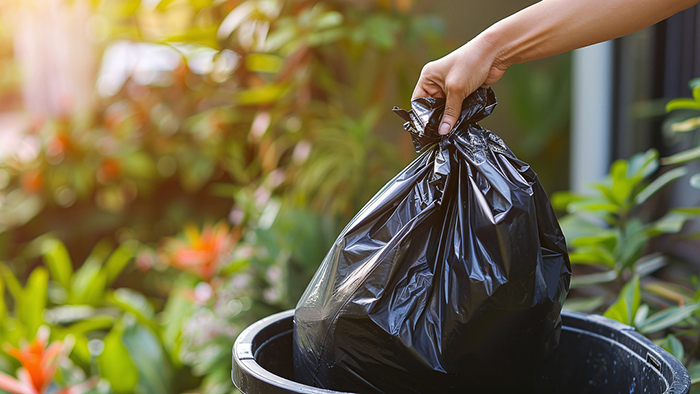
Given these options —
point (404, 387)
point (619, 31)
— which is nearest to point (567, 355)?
point (404, 387)

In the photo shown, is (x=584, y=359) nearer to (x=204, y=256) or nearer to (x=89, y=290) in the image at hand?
(x=204, y=256)

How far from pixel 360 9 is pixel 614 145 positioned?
3.90 feet

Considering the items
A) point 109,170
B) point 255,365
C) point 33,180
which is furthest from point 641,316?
point 33,180

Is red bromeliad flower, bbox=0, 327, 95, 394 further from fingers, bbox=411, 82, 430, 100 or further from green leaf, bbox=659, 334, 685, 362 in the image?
green leaf, bbox=659, 334, 685, 362

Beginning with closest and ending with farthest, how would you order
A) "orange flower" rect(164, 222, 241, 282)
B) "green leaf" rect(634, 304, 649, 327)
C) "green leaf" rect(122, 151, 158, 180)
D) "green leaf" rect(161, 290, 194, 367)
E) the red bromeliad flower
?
"green leaf" rect(634, 304, 649, 327)
the red bromeliad flower
"green leaf" rect(161, 290, 194, 367)
"orange flower" rect(164, 222, 241, 282)
"green leaf" rect(122, 151, 158, 180)

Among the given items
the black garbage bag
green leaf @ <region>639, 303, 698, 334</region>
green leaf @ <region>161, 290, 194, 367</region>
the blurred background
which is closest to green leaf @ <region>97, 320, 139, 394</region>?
the blurred background

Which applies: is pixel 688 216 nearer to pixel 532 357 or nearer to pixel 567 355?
pixel 567 355

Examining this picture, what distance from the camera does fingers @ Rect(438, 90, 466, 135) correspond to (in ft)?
2.17

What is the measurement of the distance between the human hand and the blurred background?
588 millimetres

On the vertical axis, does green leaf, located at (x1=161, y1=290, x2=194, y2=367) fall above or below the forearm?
below

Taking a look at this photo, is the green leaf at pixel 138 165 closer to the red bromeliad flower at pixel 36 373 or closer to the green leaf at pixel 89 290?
the green leaf at pixel 89 290

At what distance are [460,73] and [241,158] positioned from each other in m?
2.34

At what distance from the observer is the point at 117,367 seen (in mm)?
1677

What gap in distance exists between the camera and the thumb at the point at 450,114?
664 mm
